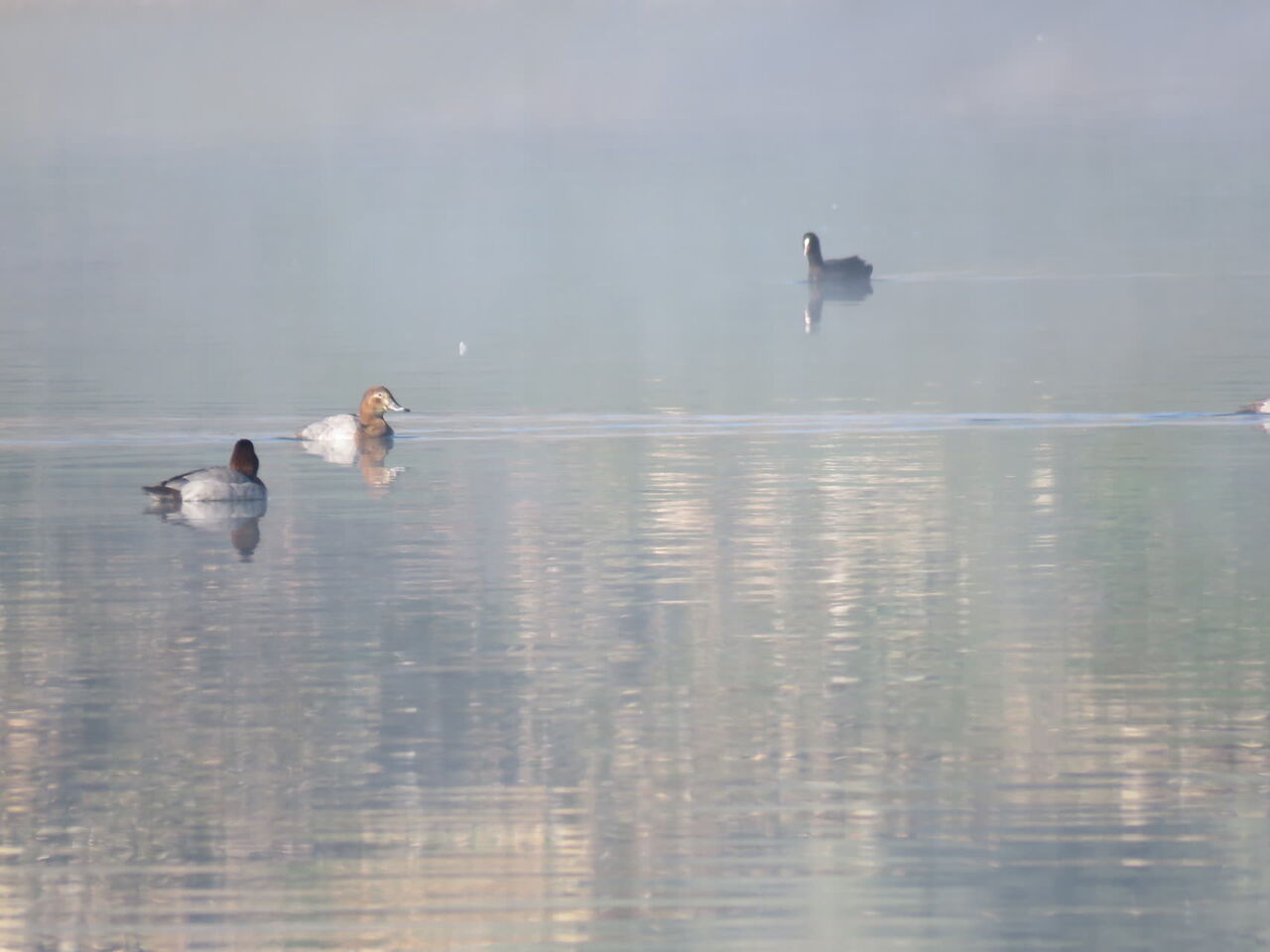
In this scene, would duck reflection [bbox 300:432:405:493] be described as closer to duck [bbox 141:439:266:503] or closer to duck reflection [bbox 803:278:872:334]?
duck [bbox 141:439:266:503]

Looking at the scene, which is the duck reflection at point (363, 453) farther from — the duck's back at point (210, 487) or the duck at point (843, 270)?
the duck at point (843, 270)

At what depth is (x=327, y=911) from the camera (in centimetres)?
1006

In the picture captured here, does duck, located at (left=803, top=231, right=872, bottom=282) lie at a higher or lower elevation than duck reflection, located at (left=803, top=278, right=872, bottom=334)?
higher

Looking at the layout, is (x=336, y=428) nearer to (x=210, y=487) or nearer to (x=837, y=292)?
(x=210, y=487)

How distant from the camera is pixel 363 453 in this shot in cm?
2644

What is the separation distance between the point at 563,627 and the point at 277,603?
6.57ft

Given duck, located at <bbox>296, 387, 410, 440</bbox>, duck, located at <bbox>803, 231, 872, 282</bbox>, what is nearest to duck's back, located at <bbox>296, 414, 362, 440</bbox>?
duck, located at <bbox>296, 387, 410, 440</bbox>

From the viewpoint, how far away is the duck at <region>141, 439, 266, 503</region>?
21.8 metres

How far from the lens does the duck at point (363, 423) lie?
2724cm

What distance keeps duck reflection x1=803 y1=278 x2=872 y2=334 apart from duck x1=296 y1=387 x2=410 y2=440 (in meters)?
27.0

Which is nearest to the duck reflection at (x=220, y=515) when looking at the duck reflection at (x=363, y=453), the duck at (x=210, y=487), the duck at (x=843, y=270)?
the duck at (x=210, y=487)

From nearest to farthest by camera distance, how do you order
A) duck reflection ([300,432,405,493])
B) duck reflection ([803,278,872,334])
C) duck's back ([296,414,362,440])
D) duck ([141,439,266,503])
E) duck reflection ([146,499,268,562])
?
duck reflection ([146,499,268,562])
duck ([141,439,266,503])
duck reflection ([300,432,405,493])
duck's back ([296,414,362,440])
duck reflection ([803,278,872,334])

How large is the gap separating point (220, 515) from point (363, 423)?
642cm

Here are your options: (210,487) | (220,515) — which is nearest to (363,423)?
(210,487)
